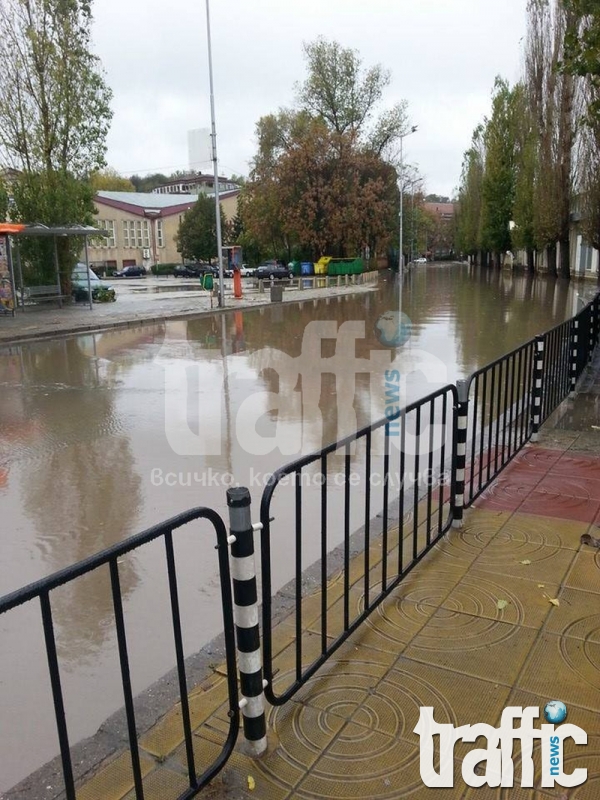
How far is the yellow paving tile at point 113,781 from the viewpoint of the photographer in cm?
238

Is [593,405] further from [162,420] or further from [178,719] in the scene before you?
[178,719]

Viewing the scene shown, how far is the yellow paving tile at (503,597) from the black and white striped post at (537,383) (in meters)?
2.76

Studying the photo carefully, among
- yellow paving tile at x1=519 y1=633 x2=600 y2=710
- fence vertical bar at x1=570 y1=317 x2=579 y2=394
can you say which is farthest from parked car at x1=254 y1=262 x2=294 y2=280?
yellow paving tile at x1=519 y1=633 x2=600 y2=710

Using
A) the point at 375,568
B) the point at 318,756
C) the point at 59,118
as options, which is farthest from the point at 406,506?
the point at 59,118

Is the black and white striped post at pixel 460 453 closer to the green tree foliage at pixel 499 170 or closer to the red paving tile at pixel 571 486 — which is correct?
the red paving tile at pixel 571 486

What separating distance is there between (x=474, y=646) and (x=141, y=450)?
4857 millimetres

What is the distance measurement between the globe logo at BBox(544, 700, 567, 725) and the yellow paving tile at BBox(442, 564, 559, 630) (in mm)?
622

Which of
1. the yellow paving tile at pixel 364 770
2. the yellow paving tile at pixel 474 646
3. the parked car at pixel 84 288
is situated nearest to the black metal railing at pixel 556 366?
the yellow paving tile at pixel 474 646

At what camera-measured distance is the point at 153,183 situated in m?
119

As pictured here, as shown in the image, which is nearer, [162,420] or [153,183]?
[162,420]

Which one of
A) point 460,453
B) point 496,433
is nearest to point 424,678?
point 460,453

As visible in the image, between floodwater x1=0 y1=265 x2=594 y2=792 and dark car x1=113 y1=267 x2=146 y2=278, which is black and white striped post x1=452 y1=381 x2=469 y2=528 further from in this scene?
dark car x1=113 y1=267 x2=146 y2=278

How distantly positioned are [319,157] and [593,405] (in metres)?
38.7

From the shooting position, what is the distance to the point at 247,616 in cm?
244
